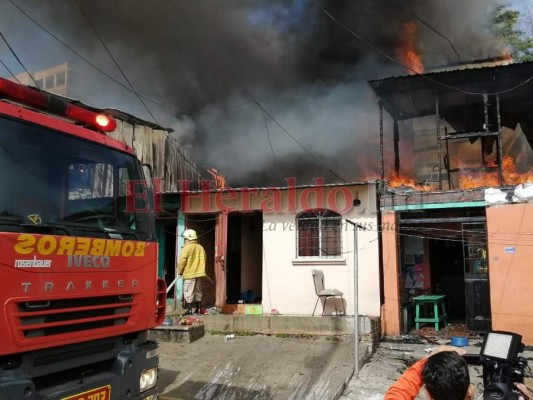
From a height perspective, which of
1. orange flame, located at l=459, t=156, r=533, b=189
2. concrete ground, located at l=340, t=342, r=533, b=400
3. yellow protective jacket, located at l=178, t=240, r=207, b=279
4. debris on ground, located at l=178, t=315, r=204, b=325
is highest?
orange flame, located at l=459, t=156, r=533, b=189

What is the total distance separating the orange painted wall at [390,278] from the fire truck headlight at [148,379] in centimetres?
632

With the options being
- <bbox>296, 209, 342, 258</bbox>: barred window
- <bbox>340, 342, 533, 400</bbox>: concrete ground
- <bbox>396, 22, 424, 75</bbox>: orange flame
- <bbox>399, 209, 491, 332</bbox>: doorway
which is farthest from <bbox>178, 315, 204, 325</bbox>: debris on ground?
<bbox>396, 22, 424, 75</bbox>: orange flame

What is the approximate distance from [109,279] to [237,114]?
511 inches

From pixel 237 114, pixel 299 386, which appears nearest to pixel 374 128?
pixel 237 114

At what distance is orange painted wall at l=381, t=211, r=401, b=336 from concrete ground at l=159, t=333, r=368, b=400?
1.23 m

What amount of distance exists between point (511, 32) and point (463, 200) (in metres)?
10.2

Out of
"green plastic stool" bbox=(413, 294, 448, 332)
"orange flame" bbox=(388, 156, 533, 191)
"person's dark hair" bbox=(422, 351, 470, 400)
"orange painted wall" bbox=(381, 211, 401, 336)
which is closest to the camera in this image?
"person's dark hair" bbox=(422, 351, 470, 400)

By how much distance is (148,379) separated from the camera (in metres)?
3.71

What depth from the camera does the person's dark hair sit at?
6.15ft

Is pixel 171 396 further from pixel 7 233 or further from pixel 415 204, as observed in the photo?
pixel 415 204

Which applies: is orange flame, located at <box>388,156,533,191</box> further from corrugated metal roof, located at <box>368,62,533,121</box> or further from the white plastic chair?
the white plastic chair

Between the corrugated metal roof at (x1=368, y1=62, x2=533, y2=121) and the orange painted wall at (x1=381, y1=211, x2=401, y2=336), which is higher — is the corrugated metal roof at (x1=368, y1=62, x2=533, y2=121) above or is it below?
above

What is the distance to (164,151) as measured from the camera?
1540cm

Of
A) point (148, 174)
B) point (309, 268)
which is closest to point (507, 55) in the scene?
point (309, 268)
